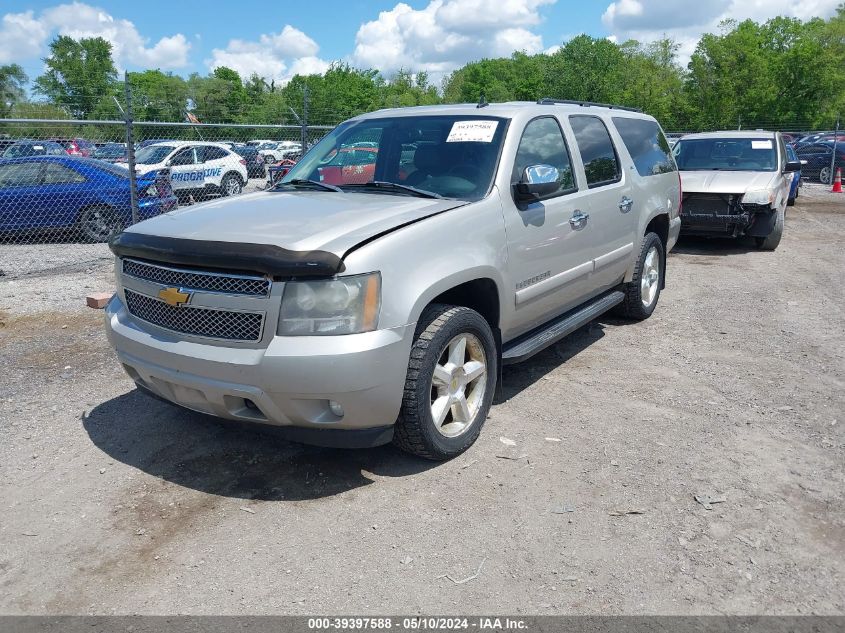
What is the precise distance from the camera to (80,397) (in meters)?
4.80

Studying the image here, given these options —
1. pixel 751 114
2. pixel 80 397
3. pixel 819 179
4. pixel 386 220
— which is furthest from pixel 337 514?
pixel 751 114

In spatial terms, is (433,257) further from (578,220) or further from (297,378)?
(578,220)

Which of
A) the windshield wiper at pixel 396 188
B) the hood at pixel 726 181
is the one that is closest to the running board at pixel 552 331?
the windshield wiper at pixel 396 188

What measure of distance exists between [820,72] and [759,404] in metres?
52.0

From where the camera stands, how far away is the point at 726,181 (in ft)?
34.0

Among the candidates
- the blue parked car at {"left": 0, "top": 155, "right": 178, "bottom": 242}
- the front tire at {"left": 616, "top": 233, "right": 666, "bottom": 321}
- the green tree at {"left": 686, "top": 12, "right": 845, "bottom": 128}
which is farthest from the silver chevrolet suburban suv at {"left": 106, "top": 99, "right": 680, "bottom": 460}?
the green tree at {"left": 686, "top": 12, "right": 845, "bottom": 128}

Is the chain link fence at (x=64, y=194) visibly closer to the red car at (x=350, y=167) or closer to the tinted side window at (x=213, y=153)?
the tinted side window at (x=213, y=153)

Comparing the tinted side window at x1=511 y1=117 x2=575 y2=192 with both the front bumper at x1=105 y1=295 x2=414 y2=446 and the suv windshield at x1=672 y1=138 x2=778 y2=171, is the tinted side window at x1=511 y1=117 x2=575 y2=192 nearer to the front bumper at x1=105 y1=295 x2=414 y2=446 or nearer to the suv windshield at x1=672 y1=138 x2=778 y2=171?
the front bumper at x1=105 y1=295 x2=414 y2=446

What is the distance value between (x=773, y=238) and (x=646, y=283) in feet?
16.2

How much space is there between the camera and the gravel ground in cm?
278

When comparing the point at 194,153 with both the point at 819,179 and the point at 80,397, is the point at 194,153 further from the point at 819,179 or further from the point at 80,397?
the point at 819,179

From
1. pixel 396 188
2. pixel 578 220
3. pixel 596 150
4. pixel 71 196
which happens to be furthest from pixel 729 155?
pixel 71 196

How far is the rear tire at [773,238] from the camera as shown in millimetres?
10289

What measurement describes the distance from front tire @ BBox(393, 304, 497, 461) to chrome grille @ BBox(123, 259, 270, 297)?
0.82 meters
